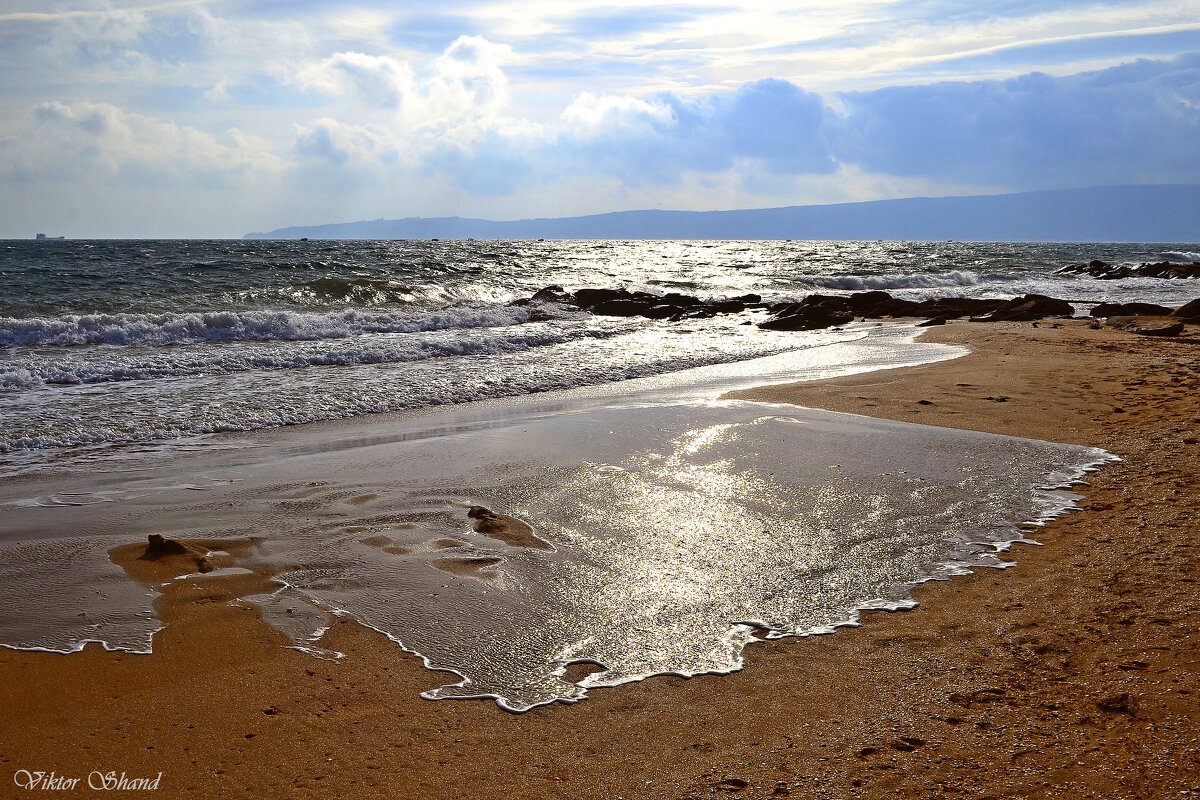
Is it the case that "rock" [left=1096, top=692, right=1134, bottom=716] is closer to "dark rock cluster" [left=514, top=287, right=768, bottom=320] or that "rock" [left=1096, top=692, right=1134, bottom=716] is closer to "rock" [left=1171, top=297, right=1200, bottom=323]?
"rock" [left=1171, top=297, right=1200, bottom=323]

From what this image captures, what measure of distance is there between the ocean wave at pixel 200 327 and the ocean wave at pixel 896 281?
891 inches

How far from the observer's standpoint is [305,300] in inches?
900

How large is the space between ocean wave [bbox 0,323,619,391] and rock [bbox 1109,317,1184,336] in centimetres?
1108

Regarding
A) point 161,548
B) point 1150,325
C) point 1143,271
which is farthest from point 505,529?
point 1143,271

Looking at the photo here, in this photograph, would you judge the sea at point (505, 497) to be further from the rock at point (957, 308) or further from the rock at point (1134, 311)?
the rock at point (1134, 311)

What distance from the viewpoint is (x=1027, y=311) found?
64.2 feet

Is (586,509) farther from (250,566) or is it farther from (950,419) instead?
(950,419)

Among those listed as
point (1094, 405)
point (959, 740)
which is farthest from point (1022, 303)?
point (959, 740)

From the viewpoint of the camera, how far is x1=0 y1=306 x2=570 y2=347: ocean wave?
15.5m

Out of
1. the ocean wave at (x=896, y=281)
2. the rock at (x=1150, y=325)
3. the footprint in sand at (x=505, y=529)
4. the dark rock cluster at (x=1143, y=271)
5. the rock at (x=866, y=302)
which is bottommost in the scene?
the footprint in sand at (x=505, y=529)

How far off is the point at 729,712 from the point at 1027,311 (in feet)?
65.6

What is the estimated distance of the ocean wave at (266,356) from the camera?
11.0 meters

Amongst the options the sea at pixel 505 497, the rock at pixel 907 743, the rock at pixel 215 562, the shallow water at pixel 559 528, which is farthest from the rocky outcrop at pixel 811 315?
the rock at pixel 907 743

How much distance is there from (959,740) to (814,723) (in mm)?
523
